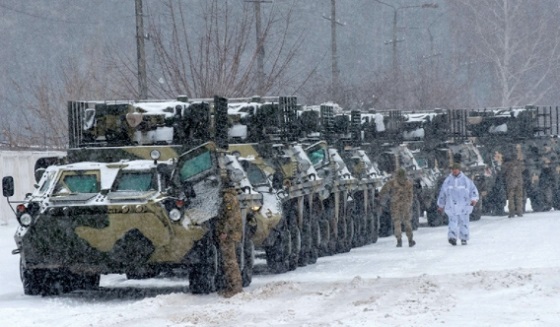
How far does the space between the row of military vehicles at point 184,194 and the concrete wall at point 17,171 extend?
8.71 m

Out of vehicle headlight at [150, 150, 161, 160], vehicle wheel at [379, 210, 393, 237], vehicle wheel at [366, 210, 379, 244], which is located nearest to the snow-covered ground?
vehicle headlight at [150, 150, 161, 160]

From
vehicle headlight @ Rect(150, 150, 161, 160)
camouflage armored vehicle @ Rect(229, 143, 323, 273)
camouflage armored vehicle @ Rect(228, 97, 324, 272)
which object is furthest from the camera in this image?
camouflage armored vehicle @ Rect(228, 97, 324, 272)

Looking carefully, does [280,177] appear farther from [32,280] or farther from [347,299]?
[347,299]

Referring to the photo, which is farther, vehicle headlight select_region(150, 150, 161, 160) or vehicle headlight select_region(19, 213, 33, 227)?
vehicle headlight select_region(150, 150, 161, 160)

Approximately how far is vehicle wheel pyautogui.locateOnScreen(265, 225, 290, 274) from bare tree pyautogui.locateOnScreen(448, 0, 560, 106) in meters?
52.1

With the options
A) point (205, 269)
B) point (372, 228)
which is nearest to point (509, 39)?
point (372, 228)

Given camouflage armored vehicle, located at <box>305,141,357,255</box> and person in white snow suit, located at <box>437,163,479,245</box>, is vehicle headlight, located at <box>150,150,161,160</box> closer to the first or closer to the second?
camouflage armored vehicle, located at <box>305,141,357,255</box>

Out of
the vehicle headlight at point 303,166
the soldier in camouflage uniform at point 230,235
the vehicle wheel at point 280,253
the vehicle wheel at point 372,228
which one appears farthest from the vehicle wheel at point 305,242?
the vehicle wheel at point 372,228

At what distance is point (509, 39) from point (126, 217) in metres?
60.1

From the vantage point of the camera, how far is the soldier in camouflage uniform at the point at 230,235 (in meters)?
19.5

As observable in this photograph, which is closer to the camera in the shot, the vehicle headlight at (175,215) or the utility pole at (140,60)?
the vehicle headlight at (175,215)

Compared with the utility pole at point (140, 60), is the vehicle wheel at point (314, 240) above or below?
below

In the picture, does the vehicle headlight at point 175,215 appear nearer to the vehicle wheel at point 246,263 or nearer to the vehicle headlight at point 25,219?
the vehicle wheel at point 246,263

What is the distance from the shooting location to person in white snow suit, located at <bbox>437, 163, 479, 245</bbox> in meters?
28.5
